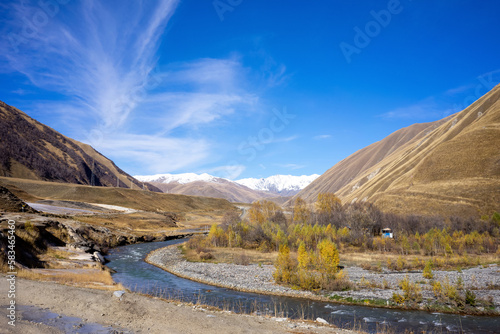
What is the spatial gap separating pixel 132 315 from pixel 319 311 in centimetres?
1425

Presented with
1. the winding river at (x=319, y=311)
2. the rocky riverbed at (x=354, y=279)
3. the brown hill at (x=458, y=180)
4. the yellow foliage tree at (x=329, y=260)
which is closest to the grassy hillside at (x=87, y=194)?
the rocky riverbed at (x=354, y=279)

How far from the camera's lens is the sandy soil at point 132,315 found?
12.5 m

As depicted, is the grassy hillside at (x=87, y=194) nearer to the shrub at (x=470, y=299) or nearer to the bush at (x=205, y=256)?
the bush at (x=205, y=256)

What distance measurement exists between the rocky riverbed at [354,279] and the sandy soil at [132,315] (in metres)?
12.8

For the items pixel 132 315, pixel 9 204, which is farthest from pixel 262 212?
pixel 132 315

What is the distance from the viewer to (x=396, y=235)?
198 ft

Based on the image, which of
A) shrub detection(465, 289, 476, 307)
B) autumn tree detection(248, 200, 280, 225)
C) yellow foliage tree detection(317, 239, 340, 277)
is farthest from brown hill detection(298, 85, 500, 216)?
shrub detection(465, 289, 476, 307)

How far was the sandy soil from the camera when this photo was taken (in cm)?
1252

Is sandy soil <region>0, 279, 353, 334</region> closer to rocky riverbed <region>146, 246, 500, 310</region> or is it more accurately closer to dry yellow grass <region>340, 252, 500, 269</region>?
rocky riverbed <region>146, 246, 500, 310</region>

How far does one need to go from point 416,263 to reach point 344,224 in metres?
28.5

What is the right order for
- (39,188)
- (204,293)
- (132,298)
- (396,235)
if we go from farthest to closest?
(39,188) < (396,235) < (204,293) < (132,298)

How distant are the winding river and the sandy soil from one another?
4143mm

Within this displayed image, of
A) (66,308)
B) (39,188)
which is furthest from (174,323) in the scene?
(39,188)

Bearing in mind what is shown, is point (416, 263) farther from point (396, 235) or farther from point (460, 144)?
point (460, 144)
